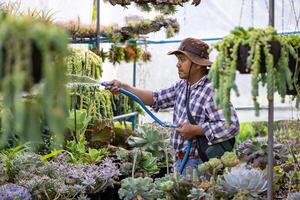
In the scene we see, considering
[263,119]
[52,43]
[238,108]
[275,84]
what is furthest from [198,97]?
[263,119]

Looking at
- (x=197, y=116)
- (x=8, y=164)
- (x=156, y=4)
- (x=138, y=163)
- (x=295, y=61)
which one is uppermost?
(x=156, y=4)

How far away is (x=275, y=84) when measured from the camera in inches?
79.7

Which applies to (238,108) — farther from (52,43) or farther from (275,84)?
(52,43)

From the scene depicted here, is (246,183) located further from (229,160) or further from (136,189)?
(136,189)

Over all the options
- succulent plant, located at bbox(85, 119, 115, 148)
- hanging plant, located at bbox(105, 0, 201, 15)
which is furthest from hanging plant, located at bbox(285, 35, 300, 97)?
succulent plant, located at bbox(85, 119, 115, 148)

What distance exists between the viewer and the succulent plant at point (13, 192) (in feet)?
9.96

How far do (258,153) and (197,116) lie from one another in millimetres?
463

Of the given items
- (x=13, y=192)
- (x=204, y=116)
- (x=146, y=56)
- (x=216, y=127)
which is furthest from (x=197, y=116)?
(x=146, y=56)

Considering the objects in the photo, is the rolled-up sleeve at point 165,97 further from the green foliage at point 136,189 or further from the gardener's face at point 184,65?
the green foliage at point 136,189

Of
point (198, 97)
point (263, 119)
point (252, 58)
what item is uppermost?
→ point (252, 58)

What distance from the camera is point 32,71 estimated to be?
122cm

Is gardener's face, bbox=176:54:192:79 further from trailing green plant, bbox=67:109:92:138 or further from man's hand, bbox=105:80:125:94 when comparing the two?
trailing green plant, bbox=67:109:92:138

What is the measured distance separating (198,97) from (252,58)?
182cm

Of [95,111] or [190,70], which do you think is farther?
[95,111]
